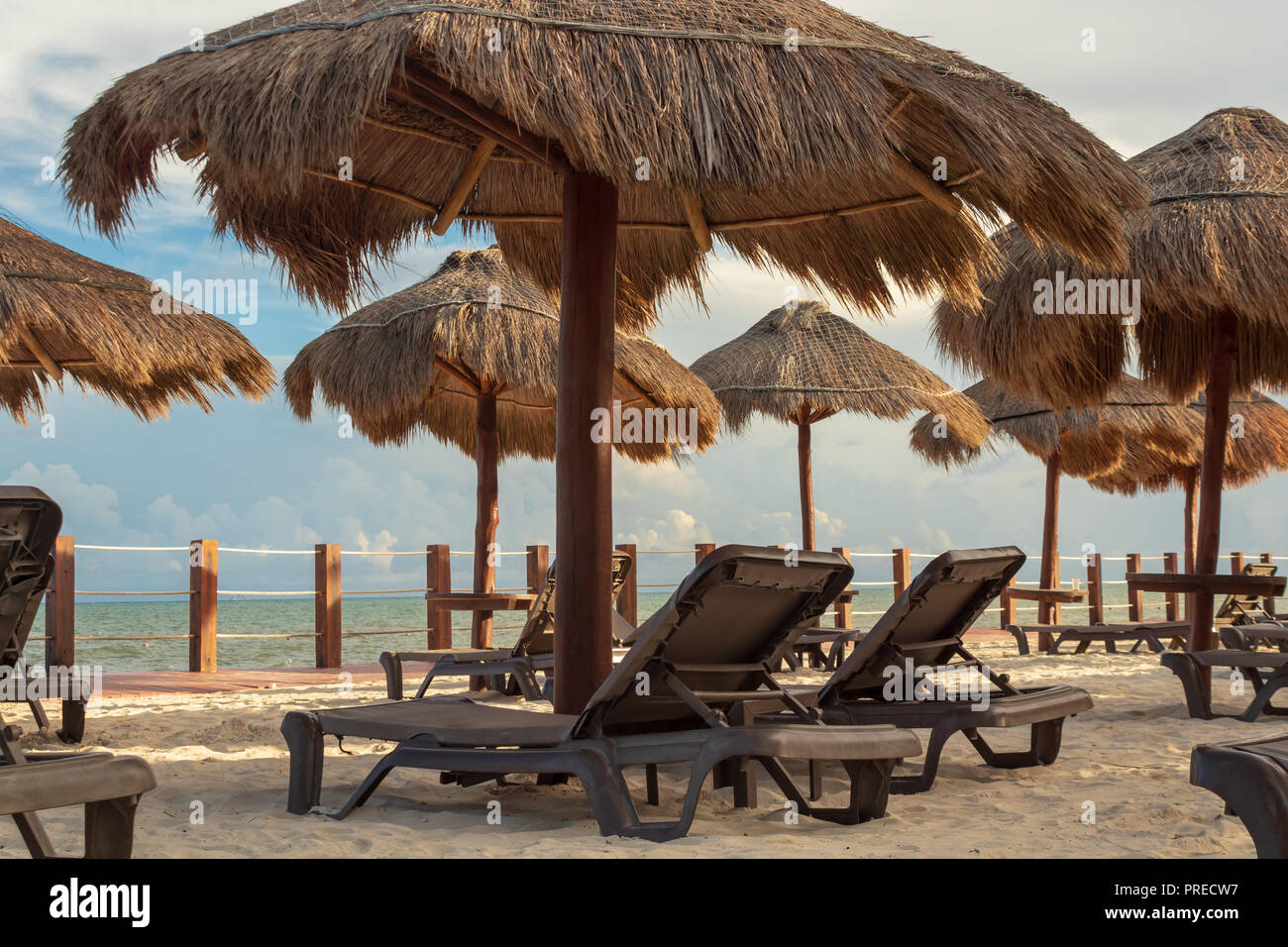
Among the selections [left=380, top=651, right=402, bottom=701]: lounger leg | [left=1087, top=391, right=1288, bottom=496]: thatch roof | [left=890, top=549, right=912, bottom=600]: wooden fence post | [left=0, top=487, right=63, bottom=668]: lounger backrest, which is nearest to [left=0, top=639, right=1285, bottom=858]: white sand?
[left=0, top=487, right=63, bottom=668]: lounger backrest

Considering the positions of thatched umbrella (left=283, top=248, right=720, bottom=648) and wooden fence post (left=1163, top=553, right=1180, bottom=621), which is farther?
wooden fence post (left=1163, top=553, right=1180, bottom=621)

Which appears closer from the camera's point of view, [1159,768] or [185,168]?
[1159,768]

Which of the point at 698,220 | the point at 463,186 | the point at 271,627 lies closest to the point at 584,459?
the point at 463,186

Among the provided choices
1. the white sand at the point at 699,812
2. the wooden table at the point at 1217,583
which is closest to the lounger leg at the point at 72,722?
the white sand at the point at 699,812

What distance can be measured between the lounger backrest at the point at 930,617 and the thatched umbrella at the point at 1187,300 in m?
1.95

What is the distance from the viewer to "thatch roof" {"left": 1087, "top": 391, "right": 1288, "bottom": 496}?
13719 mm

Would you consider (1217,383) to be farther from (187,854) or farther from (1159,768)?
(187,854)

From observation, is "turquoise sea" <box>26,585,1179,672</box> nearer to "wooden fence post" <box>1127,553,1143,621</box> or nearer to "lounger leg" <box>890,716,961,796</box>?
"wooden fence post" <box>1127,553,1143,621</box>

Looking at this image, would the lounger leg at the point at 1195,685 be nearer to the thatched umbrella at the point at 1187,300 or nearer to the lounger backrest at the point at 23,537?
the thatched umbrella at the point at 1187,300

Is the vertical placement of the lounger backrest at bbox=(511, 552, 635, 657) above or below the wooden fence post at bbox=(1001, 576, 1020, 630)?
above

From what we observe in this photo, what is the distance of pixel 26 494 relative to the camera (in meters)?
2.55

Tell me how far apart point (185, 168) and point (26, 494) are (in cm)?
258

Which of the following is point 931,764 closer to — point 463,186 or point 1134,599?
point 463,186

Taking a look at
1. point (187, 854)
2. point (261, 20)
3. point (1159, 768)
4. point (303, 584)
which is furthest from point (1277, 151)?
point (303, 584)
